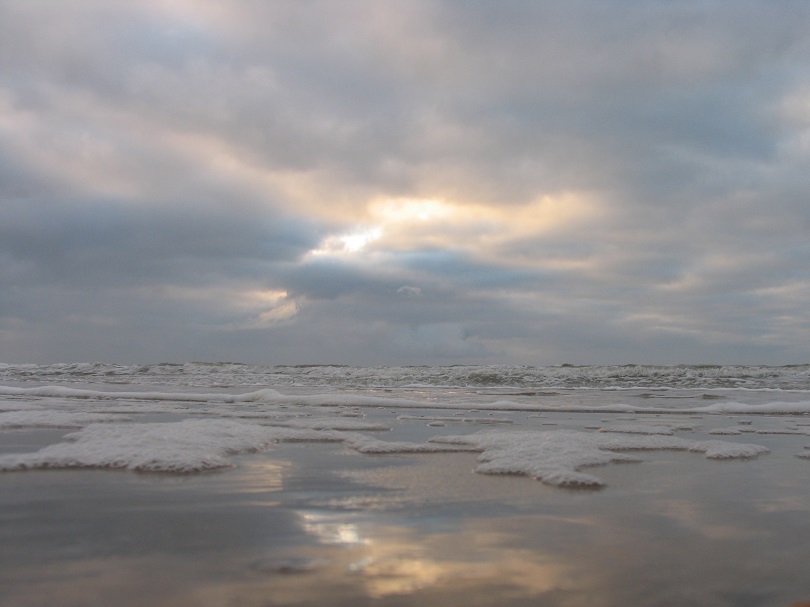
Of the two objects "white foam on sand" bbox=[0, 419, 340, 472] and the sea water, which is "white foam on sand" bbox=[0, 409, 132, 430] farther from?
Result: "white foam on sand" bbox=[0, 419, 340, 472]

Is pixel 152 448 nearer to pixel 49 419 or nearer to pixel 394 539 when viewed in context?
pixel 394 539

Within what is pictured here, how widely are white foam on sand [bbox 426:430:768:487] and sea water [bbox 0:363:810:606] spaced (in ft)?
0.08

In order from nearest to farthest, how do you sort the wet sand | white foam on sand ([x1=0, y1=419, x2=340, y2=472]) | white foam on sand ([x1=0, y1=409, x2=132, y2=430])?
the wet sand < white foam on sand ([x1=0, y1=419, x2=340, y2=472]) < white foam on sand ([x1=0, y1=409, x2=132, y2=430])

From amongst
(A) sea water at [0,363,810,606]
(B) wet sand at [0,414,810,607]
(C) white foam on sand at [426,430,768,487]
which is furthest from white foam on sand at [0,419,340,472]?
(C) white foam on sand at [426,430,768,487]

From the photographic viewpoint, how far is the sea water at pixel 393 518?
6.62 ft

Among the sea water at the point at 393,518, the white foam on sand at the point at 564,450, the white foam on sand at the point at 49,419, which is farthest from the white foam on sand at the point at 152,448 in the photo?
the white foam on sand at the point at 564,450

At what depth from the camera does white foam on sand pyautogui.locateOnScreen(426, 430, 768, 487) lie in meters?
4.10

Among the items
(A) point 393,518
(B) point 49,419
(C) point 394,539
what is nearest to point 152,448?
(A) point 393,518

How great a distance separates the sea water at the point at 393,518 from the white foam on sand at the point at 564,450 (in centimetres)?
2

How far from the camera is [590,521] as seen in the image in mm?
2910

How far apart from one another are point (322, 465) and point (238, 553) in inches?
81.6

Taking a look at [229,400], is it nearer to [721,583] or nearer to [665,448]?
[665,448]

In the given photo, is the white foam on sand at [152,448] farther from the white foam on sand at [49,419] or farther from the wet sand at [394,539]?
the white foam on sand at [49,419]

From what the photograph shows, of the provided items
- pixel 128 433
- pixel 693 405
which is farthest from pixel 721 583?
pixel 693 405
